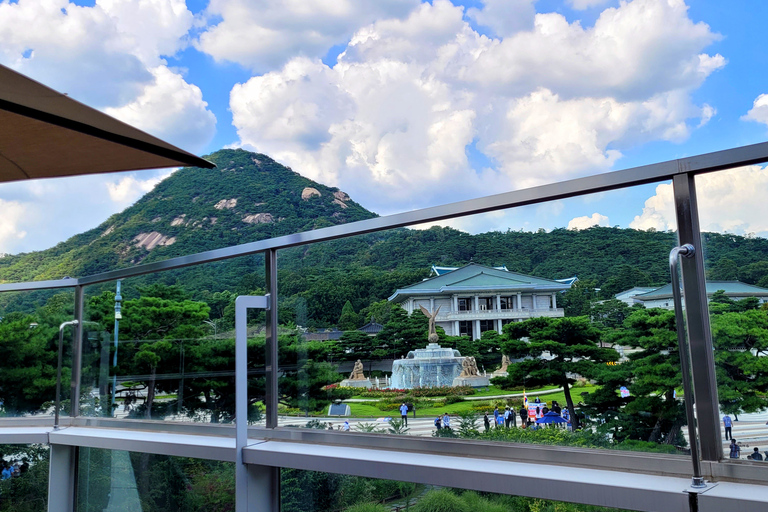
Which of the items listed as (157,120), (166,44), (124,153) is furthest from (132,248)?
(124,153)

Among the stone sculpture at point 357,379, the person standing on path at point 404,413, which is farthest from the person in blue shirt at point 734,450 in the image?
the stone sculpture at point 357,379

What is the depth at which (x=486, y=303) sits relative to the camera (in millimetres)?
2443

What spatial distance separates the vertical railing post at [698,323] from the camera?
182cm

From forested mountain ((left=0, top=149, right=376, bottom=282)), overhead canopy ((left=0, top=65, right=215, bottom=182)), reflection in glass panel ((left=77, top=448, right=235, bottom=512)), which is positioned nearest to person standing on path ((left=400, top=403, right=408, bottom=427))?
reflection in glass panel ((left=77, top=448, right=235, bottom=512))

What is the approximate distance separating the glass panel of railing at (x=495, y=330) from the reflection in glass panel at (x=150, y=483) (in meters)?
0.54

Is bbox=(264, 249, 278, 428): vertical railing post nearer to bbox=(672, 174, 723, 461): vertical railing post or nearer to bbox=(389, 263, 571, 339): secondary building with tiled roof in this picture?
bbox=(389, 263, 571, 339): secondary building with tiled roof

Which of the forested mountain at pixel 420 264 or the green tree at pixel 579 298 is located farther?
the green tree at pixel 579 298

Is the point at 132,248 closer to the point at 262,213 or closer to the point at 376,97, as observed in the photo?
the point at 262,213

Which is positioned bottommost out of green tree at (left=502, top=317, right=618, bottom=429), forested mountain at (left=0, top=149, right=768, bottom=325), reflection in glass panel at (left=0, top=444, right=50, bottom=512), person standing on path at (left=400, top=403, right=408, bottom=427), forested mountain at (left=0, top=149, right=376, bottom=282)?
reflection in glass panel at (left=0, top=444, right=50, bottom=512)

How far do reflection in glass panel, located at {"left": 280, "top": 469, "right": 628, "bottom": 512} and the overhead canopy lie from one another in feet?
4.98

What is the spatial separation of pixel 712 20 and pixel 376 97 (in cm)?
2414

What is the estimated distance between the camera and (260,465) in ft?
9.39

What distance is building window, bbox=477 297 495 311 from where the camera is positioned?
243cm

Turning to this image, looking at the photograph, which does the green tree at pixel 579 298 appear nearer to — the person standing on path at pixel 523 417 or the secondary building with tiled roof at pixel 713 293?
the secondary building with tiled roof at pixel 713 293
